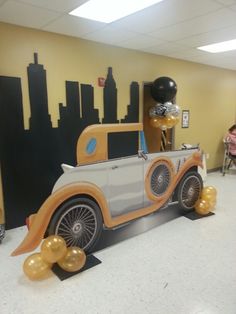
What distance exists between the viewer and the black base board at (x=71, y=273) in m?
2.40

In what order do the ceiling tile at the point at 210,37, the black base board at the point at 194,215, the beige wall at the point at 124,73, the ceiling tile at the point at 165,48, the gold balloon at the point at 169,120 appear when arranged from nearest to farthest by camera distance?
the beige wall at the point at 124,73 → the ceiling tile at the point at 210,37 → the black base board at the point at 194,215 → the ceiling tile at the point at 165,48 → the gold balloon at the point at 169,120

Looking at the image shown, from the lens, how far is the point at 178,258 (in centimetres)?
270

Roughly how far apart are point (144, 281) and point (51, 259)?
0.90 m

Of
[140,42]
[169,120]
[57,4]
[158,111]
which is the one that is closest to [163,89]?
[158,111]

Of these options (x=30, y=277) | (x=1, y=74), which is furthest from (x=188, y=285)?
(x=1, y=74)

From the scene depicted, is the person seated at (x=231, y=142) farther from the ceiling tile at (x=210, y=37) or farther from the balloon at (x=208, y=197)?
the ceiling tile at (x=210, y=37)

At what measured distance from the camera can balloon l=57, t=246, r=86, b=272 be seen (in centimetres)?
243

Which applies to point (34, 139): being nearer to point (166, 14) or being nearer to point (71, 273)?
point (71, 273)

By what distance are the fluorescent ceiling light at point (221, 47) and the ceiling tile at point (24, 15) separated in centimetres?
276

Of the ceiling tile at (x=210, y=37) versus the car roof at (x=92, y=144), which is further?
the ceiling tile at (x=210, y=37)

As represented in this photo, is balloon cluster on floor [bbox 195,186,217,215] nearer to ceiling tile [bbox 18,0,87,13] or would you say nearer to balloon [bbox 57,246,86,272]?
balloon [bbox 57,246,86,272]

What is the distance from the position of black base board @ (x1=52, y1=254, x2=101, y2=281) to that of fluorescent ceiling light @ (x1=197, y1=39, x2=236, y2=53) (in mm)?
3811

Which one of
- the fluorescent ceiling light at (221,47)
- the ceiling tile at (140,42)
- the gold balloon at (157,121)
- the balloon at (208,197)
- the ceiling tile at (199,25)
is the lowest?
the balloon at (208,197)

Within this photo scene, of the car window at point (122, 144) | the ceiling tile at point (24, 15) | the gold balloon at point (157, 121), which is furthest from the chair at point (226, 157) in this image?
the ceiling tile at point (24, 15)
